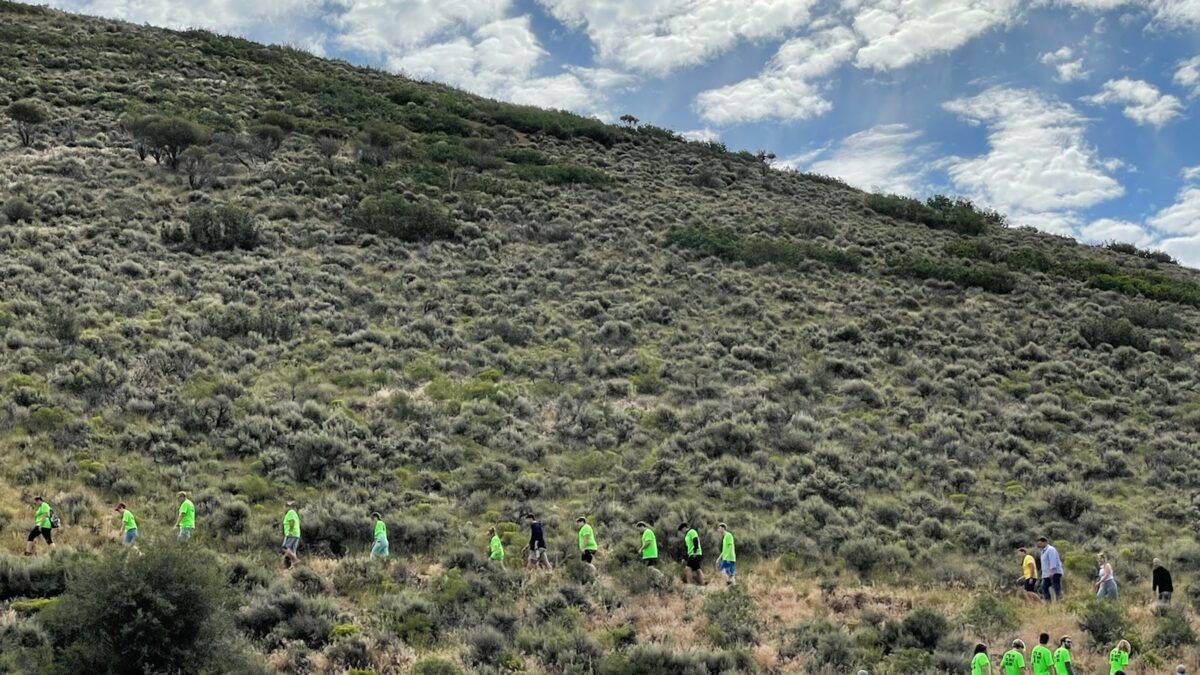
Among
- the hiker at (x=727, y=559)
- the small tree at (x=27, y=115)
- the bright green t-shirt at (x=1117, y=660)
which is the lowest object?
the bright green t-shirt at (x=1117, y=660)

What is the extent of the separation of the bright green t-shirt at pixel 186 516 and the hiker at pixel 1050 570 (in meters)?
14.2

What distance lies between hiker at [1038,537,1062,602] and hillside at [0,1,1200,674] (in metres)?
0.36

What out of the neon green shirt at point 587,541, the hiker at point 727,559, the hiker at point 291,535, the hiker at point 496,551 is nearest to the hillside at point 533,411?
the hiker at point 496,551

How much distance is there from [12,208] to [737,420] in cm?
2573

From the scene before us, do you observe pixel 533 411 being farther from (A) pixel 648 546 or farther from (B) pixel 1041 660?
(B) pixel 1041 660

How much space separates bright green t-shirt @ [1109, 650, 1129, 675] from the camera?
9.92 metres

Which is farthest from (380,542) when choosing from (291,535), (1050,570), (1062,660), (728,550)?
(1050,570)

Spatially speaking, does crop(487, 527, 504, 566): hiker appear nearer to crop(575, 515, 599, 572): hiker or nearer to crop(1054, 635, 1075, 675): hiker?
crop(575, 515, 599, 572): hiker

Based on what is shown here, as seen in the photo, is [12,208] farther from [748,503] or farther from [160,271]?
[748,503]

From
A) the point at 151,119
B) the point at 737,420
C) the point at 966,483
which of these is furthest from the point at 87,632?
the point at 151,119

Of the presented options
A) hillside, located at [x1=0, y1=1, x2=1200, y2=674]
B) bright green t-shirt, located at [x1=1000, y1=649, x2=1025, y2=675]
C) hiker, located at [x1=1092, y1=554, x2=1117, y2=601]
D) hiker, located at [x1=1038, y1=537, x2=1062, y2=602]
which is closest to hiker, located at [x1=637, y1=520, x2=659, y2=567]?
hillside, located at [x1=0, y1=1, x2=1200, y2=674]

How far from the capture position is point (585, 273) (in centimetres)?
3183

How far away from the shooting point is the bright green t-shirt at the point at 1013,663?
32.3 ft

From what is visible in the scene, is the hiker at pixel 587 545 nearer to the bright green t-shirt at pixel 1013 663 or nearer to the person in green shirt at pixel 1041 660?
the bright green t-shirt at pixel 1013 663
